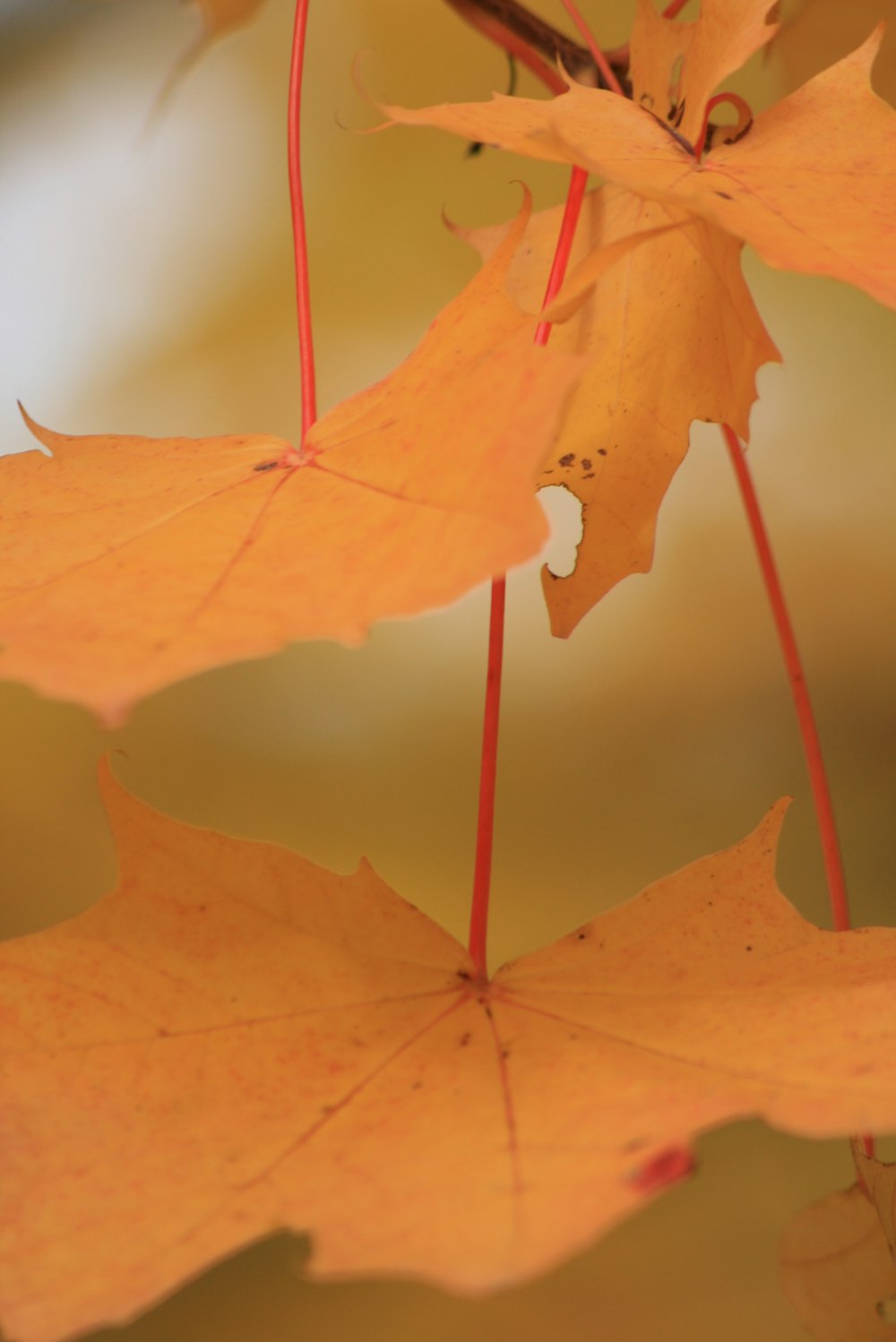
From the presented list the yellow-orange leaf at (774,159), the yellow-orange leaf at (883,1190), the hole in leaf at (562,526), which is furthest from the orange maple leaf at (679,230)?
the hole in leaf at (562,526)

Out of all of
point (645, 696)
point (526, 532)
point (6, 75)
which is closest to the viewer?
point (526, 532)

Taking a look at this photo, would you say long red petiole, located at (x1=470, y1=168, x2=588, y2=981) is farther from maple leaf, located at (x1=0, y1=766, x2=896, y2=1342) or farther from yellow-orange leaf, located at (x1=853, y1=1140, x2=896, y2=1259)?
yellow-orange leaf, located at (x1=853, y1=1140, x2=896, y2=1259)

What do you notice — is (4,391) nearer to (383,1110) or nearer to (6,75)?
(6,75)

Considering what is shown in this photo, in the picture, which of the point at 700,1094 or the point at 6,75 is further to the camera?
the point at 6,75

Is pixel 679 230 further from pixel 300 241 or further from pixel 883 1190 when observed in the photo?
pixel 883 1190

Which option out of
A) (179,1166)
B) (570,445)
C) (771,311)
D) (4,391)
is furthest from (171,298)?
(179,1166)

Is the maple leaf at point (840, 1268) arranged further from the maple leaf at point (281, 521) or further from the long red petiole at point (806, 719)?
the maple leaf at point (281, 521)
